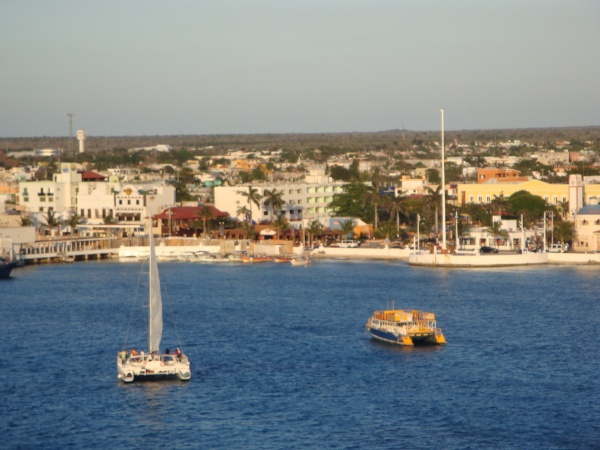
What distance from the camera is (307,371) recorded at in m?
42.6

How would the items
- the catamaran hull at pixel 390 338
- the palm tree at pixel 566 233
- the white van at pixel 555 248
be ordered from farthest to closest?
the palm tree at pixel 566 233 < the white van at pixel 555 248 < the catamaran hull at pixel 390 338

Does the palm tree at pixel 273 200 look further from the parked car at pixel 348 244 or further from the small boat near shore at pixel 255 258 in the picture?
the small boat near shore at pixel 255 258

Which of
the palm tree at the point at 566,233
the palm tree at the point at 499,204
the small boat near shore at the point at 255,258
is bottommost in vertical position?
the small boat near shore at the point at 255,258

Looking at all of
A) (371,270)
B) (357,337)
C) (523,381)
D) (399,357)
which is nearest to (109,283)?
(371,270)

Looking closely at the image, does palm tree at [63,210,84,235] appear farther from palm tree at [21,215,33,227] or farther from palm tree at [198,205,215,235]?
palm tree at [198,205,215,235]

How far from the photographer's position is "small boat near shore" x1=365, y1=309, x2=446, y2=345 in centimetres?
4803

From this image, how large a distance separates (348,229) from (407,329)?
5000 cm

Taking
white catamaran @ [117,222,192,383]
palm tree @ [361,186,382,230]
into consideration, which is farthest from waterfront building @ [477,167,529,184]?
white catamaran @ [117,222,192,383]

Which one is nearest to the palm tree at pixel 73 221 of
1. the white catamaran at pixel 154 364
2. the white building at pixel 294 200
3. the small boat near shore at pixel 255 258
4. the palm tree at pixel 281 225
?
the white building at pixel 294 200

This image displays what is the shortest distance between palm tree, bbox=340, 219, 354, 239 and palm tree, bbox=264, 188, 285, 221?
5.90 metres

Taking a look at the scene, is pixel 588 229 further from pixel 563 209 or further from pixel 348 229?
pixel 348 229

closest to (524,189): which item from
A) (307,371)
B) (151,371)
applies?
(307,371)

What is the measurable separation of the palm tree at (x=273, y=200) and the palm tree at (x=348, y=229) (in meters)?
5.90

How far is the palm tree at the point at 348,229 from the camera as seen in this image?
321ft
